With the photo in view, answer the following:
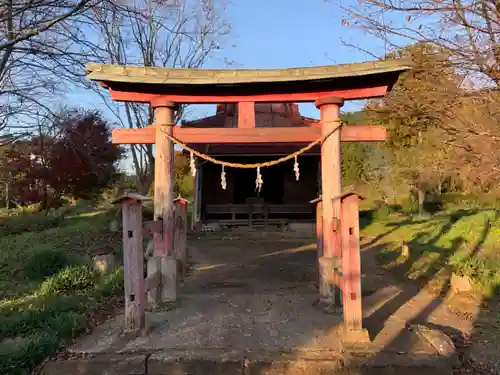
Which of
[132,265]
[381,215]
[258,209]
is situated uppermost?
[258,209]

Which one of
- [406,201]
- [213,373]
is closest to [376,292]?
[213,373]

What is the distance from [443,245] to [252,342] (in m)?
8.01

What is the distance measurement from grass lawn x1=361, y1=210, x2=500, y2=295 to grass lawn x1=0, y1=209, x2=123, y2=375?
5.48 meters

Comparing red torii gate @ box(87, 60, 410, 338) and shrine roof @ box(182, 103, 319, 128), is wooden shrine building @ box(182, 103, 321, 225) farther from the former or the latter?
red torii gate @ box(87, 60, 410, 338)

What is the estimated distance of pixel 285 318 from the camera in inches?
194

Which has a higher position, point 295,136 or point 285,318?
point 295,136

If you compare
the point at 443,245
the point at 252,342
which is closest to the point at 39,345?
the point at 252,342

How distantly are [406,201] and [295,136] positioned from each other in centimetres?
1773

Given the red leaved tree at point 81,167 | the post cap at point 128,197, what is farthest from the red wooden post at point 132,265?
the red leaved tree at point 81,167

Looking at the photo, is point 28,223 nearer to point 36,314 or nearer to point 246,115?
point 36,314

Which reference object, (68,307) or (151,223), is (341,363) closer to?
(151,223)

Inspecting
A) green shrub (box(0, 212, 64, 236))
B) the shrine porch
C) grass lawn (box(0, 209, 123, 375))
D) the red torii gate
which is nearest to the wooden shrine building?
grass lawn (box(0, 209, 123, 375))

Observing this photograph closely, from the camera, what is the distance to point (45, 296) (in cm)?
597

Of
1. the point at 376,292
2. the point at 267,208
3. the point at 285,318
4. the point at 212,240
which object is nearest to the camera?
the point at 285,318
